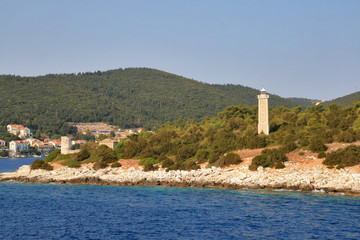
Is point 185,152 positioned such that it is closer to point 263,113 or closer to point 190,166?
point 190,166

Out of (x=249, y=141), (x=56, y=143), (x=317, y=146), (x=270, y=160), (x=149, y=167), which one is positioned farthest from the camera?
(x=56, y=143)

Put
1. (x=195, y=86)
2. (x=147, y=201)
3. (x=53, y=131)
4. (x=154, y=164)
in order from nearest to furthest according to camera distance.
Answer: (x=147, y=201) < (x=154, y=164) < (x=53, y=131) < (x=195, y=86)

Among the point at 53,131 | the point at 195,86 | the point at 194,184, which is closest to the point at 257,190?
the point at 194,184

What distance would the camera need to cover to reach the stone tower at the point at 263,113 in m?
48.6

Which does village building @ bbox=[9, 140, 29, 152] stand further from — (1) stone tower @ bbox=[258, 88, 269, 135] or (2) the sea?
(1) stone tower @ bbox=[258, 88, 269, 135]

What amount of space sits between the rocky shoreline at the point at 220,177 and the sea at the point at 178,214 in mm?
1412

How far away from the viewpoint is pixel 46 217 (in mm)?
28344

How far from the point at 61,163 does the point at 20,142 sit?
68.4 m

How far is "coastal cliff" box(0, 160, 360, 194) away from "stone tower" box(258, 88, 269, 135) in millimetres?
8190

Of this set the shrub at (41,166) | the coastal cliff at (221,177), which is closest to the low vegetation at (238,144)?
the coastal cliff at (221,177)

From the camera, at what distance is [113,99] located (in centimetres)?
16712

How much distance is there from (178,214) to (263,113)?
23529mm

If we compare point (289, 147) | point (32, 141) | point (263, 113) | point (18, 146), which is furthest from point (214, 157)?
point (32, 141)

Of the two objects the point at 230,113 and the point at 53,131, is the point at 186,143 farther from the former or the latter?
the point at 53,131
